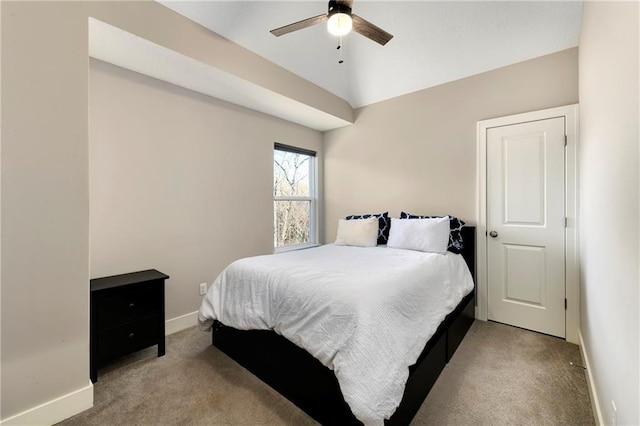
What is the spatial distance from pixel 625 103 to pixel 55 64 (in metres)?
2.64

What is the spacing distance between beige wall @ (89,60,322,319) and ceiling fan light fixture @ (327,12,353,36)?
171 centimetres

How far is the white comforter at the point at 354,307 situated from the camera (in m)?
1.27

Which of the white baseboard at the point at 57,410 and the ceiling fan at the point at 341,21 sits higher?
the ceiling fan at the point at 341,21

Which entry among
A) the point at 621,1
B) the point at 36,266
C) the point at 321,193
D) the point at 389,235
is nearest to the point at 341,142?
the point at 321,193

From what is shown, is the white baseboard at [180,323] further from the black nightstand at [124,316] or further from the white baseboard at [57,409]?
the white baseboard at [57,409]

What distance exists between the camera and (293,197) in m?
3.93

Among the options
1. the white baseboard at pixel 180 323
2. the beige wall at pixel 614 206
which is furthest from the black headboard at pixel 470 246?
the white baseboard at pixel 180 323

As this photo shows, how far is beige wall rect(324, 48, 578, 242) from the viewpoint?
2.61m

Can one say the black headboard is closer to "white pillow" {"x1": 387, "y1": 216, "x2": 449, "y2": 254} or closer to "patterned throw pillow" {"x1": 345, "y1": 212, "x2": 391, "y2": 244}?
"white pillow" {"x1": 387, "y1": 216, "x2": 449, "y2": 254}

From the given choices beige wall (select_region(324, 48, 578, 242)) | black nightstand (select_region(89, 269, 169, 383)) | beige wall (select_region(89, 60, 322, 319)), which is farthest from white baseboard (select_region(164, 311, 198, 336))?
beige wall (select_region(324, 48, 578, 242))

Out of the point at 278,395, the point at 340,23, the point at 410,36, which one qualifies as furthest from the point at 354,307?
the point at 410,36

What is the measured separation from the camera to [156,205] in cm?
255

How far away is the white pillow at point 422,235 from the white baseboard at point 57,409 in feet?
8.55

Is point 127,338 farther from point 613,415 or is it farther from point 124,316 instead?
point 613,415
